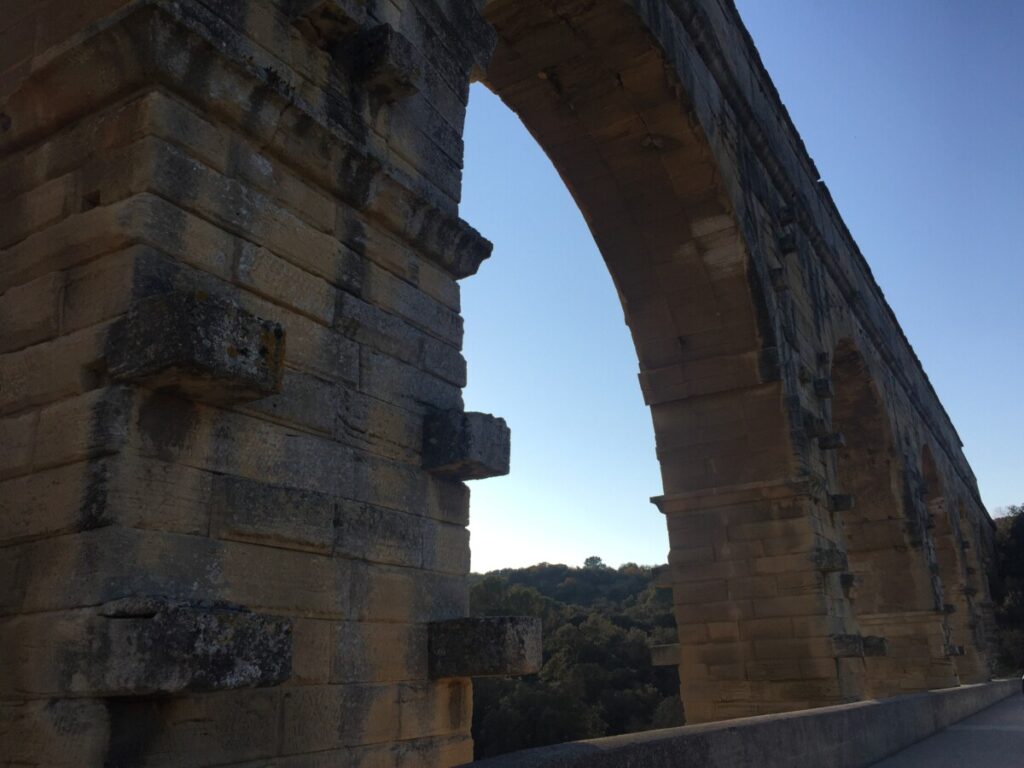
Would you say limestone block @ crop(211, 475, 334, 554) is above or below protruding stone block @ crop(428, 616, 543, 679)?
above

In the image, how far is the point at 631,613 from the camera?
2744 centimetres

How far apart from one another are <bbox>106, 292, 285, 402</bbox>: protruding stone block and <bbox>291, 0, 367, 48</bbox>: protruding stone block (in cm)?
131

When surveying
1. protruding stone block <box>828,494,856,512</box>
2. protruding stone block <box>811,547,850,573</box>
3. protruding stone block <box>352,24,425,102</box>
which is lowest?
protruding stone block <box>811,547,850,573</box>

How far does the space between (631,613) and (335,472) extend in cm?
2590

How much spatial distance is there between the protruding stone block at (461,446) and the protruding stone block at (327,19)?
58.2 inches

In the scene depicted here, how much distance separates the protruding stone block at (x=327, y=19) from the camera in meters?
3.13

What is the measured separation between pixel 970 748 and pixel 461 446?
5.23m

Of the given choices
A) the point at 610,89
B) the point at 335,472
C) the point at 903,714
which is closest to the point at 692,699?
the point at 903,714

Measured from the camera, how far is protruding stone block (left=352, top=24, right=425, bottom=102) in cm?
327

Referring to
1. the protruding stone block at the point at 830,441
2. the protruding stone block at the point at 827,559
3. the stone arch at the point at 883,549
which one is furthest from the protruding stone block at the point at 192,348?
the stone arch at the point at 883,549

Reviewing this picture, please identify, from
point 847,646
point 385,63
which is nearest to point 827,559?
point 847,646

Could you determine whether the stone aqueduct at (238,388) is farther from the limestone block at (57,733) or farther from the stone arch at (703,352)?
the stone arch at (703,352)

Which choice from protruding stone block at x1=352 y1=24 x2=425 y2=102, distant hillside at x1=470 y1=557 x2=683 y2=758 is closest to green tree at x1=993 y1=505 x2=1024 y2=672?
distant hillside at x1=470 y1=557 x2=683 y2=758

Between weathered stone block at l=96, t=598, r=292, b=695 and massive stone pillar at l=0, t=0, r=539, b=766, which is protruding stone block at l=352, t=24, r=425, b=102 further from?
weathered stone block at l=96, t=598, r=292, b=695
